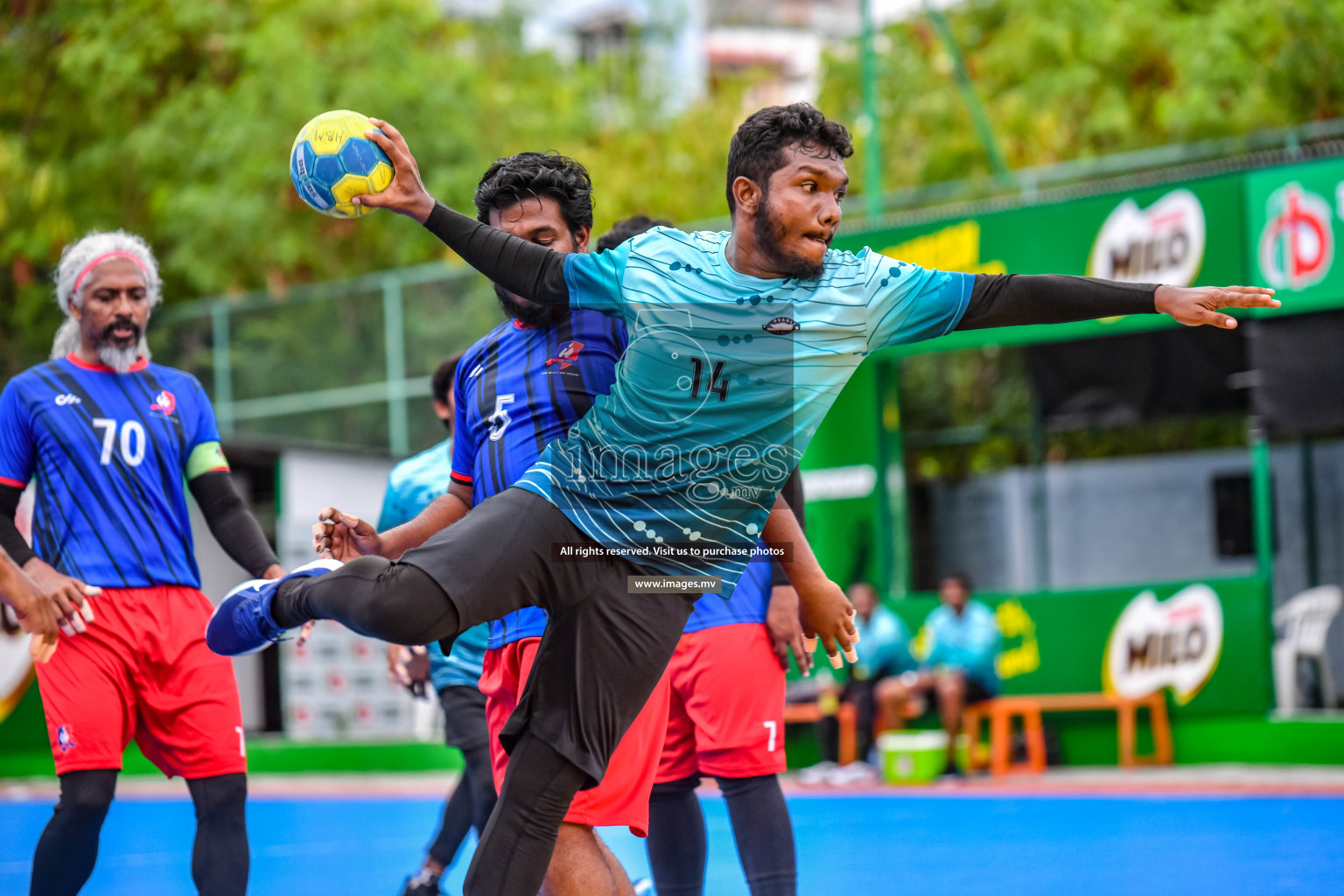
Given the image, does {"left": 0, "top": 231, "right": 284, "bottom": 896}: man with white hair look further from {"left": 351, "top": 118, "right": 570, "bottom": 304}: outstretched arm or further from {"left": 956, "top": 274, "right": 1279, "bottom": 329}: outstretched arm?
{"left": 956, "top": 274, "right": 1279, "bottom": 329}: outstretched arm

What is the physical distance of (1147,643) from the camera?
13.3m

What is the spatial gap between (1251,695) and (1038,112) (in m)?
11.8

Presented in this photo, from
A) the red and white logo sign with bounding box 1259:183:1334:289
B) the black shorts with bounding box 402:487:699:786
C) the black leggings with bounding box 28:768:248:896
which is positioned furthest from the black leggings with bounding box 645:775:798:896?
the red and white logo sign with bounding box 1259:183:1334:289

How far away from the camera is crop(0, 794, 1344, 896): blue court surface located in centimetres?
719

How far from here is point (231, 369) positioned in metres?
18.6

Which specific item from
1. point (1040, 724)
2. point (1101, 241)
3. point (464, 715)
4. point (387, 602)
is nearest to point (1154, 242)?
point (1101, 241)

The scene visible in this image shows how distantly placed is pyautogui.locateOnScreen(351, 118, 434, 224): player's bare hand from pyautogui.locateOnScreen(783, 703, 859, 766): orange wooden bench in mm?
10567

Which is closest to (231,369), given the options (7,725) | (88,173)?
(7,725)

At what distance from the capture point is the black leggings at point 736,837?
4.91m

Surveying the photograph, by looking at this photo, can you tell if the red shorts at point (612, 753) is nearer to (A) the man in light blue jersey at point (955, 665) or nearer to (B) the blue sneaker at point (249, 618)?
(B) the blue sneaker at point (249, 618)

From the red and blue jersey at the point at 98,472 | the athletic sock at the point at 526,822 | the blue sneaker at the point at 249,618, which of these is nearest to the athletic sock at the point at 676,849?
the athletic sock at the point at 526,822

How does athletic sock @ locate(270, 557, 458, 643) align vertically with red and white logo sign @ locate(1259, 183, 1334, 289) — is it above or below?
below

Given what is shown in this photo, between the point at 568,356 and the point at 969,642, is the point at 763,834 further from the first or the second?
the point at 969,642

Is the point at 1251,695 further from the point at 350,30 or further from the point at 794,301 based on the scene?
the point at 350,30
